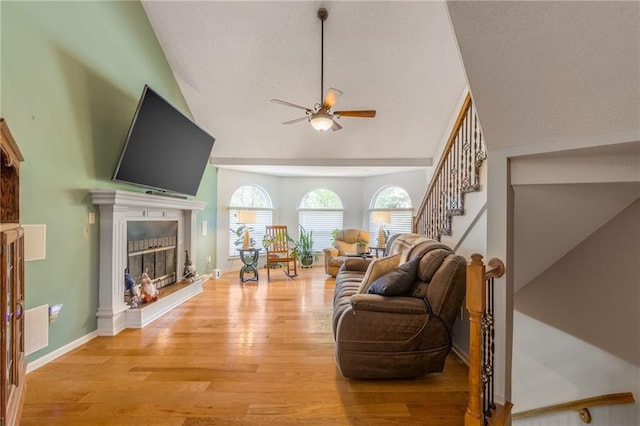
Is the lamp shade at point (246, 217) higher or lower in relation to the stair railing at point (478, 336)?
higher

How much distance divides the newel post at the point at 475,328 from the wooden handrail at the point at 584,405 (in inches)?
52.6

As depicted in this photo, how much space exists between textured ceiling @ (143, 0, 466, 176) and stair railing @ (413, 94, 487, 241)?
5.88 feet

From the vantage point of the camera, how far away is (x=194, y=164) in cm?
414

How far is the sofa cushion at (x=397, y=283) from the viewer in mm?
2141

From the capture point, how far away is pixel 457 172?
270 cm

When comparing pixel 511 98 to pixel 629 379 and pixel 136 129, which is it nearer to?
pixel 629 379

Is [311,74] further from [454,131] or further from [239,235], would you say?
[239,235]

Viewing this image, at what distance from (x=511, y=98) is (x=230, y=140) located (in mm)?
4709

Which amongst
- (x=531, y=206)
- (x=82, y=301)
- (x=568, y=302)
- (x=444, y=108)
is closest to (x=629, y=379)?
(x=568, y=302)

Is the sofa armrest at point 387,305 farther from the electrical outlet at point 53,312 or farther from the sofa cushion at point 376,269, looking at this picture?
the electrical outlet at point 53,312

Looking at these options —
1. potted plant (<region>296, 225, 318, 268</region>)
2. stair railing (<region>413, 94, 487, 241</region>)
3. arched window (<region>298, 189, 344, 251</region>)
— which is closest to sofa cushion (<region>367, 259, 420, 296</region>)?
stair railing (<region>413, 94, 487, 241</region>)

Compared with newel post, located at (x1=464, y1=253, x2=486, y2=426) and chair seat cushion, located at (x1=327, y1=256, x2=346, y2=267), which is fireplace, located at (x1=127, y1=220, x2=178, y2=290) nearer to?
chair seat cushion, located at (x1=327, y1=256, x2=346, y2=267)

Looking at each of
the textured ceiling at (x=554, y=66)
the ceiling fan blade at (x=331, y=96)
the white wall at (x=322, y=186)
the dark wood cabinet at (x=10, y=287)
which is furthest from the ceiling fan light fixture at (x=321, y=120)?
the white wall at (x=322, y=186)

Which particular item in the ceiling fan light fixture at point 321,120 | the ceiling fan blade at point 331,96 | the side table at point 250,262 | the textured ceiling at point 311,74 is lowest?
the side table at point 250,262
